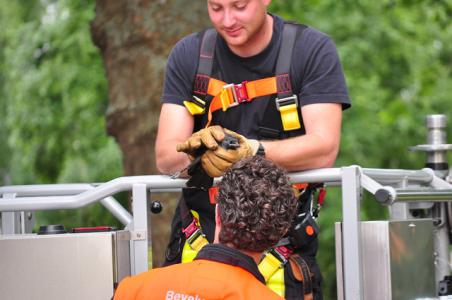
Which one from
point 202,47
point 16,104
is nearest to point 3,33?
point 16,104

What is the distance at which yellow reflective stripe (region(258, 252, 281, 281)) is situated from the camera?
410 centimetres

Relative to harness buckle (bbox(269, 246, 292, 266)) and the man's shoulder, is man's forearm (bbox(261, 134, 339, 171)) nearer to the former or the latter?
harness buckle (bbox(269, 246, 292, 266))

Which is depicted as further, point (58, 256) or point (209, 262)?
point (58, 256)

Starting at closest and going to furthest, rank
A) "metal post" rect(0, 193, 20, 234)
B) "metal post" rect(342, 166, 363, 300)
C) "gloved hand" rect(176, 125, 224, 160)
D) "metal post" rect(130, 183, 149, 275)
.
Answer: "metal post" rect(342, 166, 363, 300)
"gloved hand" rect(176, 125, 224, 160)
"metal post" rect(130, 183, 149, 275)
"metal post" rect(0, 193, 20, 234)

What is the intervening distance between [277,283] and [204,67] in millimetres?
932

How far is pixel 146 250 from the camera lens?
3.87m

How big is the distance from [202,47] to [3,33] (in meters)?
10.2

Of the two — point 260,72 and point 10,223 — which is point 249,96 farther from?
point 10,223

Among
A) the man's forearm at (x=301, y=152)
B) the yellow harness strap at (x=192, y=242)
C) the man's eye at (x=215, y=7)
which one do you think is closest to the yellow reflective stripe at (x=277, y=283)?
the yellow harness strap at (x=192, y=242)

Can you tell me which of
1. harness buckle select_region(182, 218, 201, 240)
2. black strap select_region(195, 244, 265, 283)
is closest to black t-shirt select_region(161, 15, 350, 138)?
harness buckle select_region(182, 218, 201, 240)

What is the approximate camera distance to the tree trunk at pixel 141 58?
Answer: 7.84 metres

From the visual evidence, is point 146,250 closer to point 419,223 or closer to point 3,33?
point 419,223

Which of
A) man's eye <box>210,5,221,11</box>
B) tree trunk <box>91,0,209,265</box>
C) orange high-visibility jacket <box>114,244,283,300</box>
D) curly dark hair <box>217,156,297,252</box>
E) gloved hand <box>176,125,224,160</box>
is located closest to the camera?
orange high-visibility jacket <box>114,244,283,300</box>

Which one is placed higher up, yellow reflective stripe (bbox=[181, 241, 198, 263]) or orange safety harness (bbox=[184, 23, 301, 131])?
orange safety harness (bbox=[184, 23, 301, 131])
